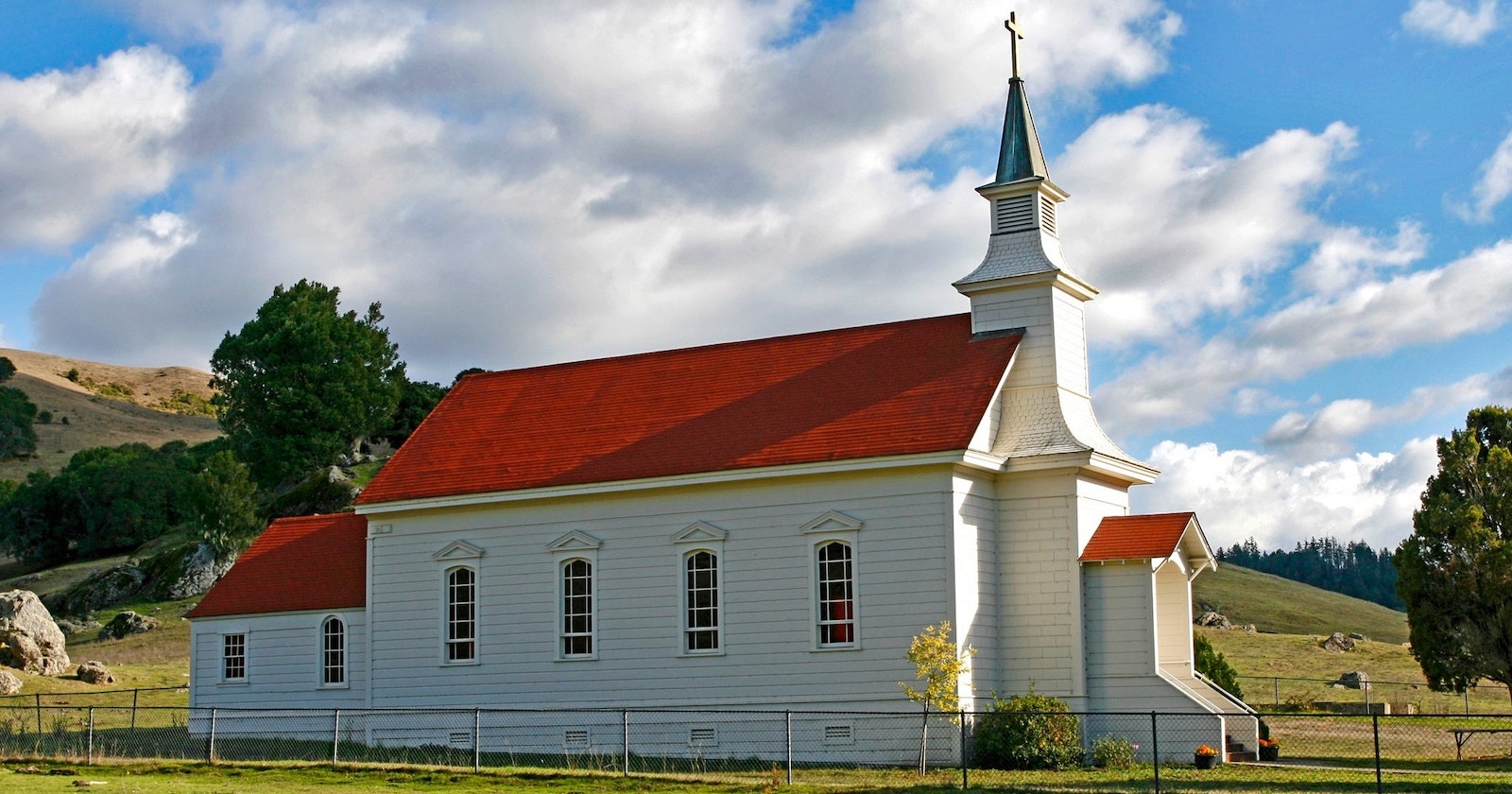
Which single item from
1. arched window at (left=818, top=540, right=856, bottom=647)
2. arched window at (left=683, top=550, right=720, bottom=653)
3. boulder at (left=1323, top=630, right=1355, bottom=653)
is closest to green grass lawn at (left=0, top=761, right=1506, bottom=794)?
arched window at (left=818, top=540, right=856, bottom=647)

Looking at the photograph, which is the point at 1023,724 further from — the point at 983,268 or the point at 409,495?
the point at 409,495

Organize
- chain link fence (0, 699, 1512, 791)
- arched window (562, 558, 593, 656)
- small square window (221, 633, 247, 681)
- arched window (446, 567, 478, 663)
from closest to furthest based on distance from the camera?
chain link fence (0, 699, 1512, 791) < arched window (562, 558, 593, 656) < arched window (446, 567, 478, 663) < small square window (221, 633, 247, 681)

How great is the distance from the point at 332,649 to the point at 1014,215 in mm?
18726

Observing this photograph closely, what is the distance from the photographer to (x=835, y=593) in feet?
98.1

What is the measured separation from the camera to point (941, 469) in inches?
1135

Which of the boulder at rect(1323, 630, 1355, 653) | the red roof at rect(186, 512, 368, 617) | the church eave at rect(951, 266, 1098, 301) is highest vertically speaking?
the church eave at rect(951, 266, 1098, 301)

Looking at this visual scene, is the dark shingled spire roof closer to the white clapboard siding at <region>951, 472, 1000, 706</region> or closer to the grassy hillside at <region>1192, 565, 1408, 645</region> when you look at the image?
Result: the white clapboard siding at <region>951, 472, 1000, 706</region>

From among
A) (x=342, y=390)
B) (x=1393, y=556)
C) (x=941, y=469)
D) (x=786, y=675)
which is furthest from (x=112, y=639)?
(x=1393, y=556)

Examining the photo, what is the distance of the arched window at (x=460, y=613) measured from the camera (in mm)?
34094

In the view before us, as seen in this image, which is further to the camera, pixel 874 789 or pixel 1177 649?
pixel 1177 649

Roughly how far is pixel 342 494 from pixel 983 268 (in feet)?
129

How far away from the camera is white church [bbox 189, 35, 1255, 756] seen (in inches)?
1147

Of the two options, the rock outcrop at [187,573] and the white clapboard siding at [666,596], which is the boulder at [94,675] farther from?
the rock outcrop at [187,573]

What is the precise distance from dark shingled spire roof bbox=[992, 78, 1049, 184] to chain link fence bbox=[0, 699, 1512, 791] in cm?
1185
